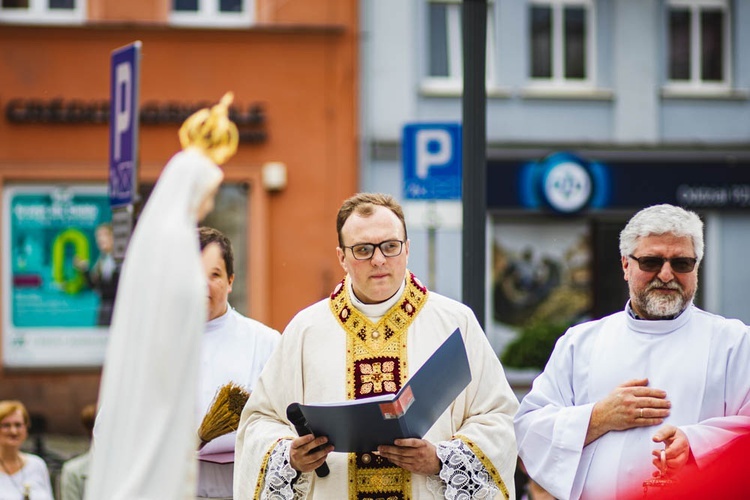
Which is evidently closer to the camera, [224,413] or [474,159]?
[224,413]

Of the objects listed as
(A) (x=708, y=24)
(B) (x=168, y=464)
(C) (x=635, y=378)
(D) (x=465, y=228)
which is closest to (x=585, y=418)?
(C) (x=635, y=378)

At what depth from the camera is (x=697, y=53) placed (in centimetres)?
2050

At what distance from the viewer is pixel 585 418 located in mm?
5113

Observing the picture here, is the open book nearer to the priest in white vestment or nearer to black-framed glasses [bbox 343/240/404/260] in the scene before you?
the priest in white vestment

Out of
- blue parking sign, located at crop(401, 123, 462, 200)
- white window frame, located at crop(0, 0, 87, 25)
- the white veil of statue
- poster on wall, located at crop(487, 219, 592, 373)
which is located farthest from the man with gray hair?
poster on wall, located at crop(487, 219, 592, 373)

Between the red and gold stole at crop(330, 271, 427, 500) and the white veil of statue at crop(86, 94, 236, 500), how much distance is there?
1.71 metres

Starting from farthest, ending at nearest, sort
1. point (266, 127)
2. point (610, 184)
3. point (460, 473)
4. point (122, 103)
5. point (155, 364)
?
point (610, 184)
point (266, 127)
point (122, 103)
point (460, 473)
point (155, 364)

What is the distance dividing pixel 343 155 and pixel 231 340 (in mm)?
12556

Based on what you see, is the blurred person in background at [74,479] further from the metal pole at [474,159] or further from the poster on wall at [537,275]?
the poster on wall at [537,275]

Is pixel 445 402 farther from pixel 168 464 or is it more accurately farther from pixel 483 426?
pixel 168 464

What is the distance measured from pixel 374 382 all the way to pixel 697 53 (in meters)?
16.6

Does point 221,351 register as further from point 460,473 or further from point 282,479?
point 460,473

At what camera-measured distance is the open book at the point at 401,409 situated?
4.40 meters

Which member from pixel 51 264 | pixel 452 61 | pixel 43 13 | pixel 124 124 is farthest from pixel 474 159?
pixel 452 61
